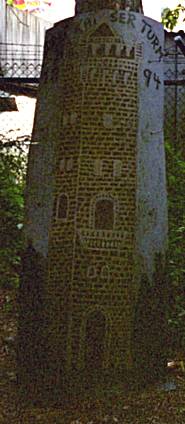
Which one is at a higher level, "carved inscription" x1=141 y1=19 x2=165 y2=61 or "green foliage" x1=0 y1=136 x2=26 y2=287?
"carved inscription" x1=141 y1=19 x2=165 y2=61

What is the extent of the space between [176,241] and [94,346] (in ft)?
7.75

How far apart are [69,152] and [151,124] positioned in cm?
52

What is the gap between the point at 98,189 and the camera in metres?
3.84

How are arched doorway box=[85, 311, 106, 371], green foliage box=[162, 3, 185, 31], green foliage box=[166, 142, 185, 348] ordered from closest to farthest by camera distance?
arched doorway box=[85, 311, 106, 371] < green foliage box=[166, 142, 185, 348] < green foliage box=[162, 3, 185, 31]

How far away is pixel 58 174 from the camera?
13.0 feet

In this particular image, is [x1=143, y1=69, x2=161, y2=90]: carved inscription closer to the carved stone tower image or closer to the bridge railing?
the carved stone tower image

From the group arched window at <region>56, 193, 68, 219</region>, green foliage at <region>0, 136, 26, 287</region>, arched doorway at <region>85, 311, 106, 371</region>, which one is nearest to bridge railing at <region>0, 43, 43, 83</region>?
green foliage at <region>0, 136, 26, 287</region>

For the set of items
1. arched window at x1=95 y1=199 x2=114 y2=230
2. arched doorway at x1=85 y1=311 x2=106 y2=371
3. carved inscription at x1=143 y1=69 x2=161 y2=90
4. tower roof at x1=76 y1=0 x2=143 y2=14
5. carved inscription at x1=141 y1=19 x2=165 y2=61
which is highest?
tower roof at x1=76 y1=0 x2=143 y2=14

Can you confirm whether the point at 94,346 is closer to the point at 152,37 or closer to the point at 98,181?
the point at 98,181

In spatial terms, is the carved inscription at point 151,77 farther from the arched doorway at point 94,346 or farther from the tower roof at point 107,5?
the arched doorway at point 94,346

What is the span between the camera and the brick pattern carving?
12.4ft

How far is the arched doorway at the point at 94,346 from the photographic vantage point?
149 inches

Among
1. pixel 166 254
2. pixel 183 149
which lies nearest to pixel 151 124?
pixel 166 254

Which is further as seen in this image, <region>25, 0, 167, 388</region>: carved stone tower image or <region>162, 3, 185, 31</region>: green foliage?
<region>162, 3, 185, 31</region>: green foliage
